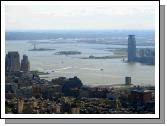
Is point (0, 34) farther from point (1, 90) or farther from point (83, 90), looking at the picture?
point (83, 90)

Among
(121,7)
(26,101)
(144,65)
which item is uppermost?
(121,7)

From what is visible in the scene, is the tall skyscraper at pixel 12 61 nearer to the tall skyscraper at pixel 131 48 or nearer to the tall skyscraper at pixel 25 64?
the tall skyscraper at pixel 25 64

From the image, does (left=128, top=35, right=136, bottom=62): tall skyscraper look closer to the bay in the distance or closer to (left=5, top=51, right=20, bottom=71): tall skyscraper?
the bay in the distance

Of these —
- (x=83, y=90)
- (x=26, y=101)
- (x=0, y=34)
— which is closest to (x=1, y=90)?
(x=26, y=101)

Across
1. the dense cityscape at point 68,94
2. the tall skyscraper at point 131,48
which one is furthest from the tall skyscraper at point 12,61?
the tall skyscraper at point 131,48

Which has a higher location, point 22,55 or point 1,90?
point 22,55

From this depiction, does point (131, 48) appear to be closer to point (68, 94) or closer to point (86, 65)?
point (86, 65)

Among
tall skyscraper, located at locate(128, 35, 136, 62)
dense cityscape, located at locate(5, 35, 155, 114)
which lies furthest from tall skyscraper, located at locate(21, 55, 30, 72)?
tall skyscraper, located at locate(128, 35, 136, 62)
